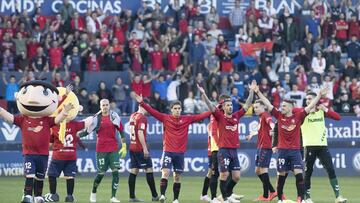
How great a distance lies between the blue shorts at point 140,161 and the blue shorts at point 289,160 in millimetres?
3481

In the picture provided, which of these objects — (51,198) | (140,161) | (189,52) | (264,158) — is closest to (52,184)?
(51,198)

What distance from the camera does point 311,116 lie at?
2472cm

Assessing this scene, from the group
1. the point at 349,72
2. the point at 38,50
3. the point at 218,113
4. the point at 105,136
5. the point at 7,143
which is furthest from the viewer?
the point at 349,72

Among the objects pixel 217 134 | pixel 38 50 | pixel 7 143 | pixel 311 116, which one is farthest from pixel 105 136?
pixel 38 50

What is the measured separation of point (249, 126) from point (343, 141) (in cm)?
329

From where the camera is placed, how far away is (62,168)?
24641 mm

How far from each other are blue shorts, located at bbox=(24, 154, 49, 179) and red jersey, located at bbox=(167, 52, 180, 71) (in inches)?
739

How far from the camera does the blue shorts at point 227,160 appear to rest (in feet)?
76.7

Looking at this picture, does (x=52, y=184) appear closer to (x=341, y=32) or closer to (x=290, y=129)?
(x=290, y=129)

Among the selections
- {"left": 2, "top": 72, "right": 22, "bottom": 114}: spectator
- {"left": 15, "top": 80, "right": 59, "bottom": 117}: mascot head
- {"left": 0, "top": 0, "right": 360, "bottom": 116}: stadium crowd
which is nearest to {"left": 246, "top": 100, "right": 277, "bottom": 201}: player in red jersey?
{"left": 15, "top": 80, "right": 59, "bottom": 117}: mascot head

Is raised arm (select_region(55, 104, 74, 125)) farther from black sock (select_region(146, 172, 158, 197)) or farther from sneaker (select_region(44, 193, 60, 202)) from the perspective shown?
black sock (select_region(146, 172, 158, 197))

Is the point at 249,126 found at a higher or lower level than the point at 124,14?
lower

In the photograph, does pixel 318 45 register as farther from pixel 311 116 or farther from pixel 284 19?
pixel 311 116

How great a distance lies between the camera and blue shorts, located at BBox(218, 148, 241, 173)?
23.4m
